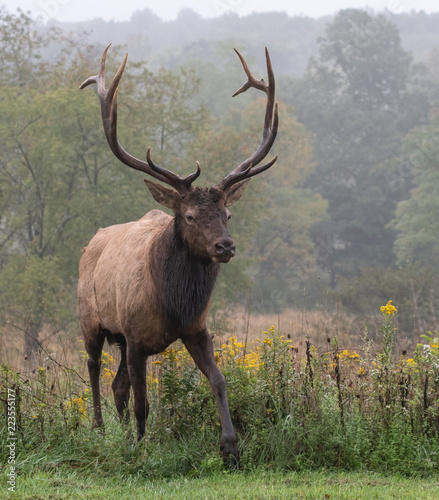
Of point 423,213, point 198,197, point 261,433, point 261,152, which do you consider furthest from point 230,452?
point 423,213

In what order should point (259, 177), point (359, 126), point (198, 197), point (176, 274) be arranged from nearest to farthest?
point (198, 197) → point (176, 274) → point (259, 177) → point (359, 126)

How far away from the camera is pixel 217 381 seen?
550 cm

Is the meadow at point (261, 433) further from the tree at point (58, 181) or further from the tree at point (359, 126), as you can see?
the tree at point (359, 126)

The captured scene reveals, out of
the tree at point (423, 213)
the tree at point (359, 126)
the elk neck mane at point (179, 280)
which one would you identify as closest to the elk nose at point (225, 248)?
the elk neck mane at point (179, 280)

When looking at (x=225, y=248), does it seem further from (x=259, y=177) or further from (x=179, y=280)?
(x=259, y=177)

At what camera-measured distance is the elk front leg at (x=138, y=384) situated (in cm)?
577

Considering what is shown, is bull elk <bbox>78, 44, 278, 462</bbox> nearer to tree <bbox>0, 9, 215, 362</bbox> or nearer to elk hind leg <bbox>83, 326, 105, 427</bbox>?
elk hind leg <bbox>83, 326, 105, 427</bbox>

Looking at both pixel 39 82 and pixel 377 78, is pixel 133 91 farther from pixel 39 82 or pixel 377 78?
pixel 377 78

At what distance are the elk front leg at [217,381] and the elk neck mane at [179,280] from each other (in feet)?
0.71

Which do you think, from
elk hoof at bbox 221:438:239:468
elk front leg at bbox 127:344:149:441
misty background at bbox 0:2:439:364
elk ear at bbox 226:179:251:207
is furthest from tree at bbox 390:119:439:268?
elk hoof at bbox 221:438:239:468

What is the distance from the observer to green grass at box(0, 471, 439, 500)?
4.56 meters

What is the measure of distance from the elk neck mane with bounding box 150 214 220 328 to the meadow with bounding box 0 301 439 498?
0.60m

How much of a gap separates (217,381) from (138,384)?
2.37 ft

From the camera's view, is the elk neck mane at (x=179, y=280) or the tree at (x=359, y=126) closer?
the elk neck mane at (x=179, y=280)
